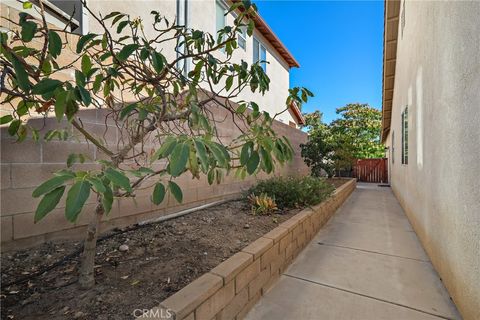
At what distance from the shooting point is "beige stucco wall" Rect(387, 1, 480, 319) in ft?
5.36

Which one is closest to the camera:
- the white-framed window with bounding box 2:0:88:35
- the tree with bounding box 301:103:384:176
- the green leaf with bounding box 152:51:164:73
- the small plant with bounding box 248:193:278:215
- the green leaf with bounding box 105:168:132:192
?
the green leaf with bounding box 105:168:132:192

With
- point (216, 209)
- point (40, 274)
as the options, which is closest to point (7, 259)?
point (40, 274)

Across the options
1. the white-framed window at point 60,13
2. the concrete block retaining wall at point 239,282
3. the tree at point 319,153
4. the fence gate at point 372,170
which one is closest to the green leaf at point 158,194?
the concrete block retaining wall at point 239,282

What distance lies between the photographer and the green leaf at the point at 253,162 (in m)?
1.22

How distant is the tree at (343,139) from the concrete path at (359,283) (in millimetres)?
4825

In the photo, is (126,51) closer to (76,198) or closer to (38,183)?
(76,198)

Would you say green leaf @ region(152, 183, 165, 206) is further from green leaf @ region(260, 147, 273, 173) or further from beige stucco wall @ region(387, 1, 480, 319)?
beige stucco wall @ region(387, 1, 480, 319)

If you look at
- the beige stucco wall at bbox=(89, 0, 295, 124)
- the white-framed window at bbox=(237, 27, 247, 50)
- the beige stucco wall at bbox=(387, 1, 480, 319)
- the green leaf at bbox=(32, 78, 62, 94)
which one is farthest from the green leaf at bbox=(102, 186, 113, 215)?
the white-framed window at bbox=(237, 27, 247, 50)

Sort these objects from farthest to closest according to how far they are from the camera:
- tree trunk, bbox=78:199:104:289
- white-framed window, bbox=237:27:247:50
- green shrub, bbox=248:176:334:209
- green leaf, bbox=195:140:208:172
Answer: white-framed window, bbox=237:27:247:50
green shrub, bbox=248:176:334:209
tree trunk, bbox=78:199:104:289
green leaf, bbox=195:140:208:172

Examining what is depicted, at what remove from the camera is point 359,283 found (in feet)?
7.66

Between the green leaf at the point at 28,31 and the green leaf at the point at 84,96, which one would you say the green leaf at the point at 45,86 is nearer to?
the green leaf at the point at 84,96

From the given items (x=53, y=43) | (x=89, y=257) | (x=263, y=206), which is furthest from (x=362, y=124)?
(x=53, y=43)

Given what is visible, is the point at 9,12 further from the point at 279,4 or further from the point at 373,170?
the point at 373,170

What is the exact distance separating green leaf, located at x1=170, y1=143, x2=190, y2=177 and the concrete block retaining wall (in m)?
0.88
